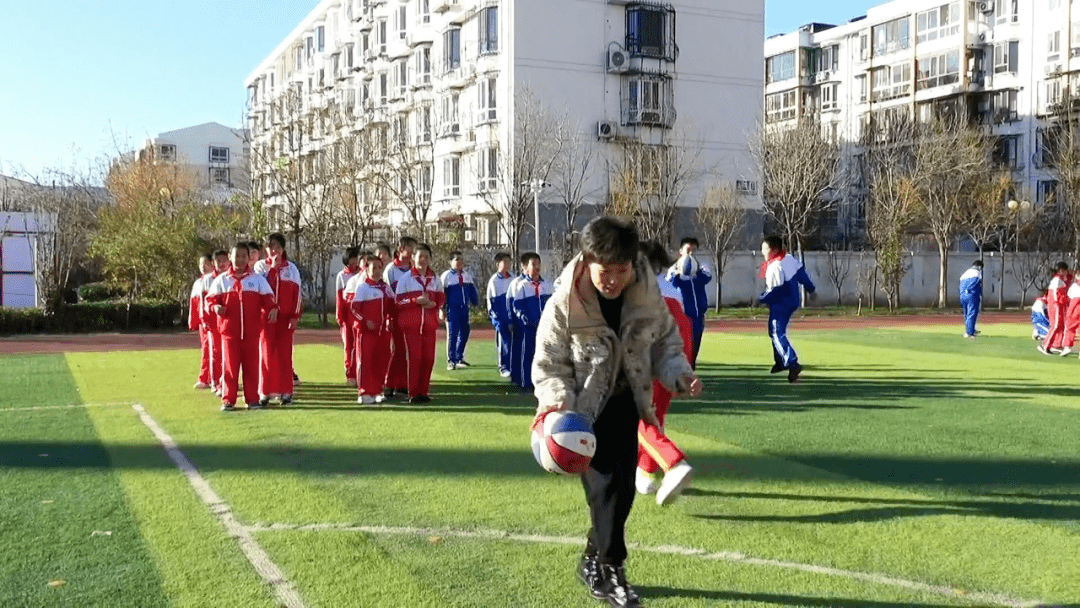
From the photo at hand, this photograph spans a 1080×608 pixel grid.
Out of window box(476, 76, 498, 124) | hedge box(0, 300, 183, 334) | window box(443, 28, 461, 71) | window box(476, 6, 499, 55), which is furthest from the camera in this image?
window box(443, 28, 461, 71)

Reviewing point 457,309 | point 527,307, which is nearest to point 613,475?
point 527,307

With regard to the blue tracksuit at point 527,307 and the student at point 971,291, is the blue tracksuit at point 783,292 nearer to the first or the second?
the blue tracksuit at point 527,307

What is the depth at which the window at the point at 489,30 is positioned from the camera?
141ft

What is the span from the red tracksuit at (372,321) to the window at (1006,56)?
2018 inches

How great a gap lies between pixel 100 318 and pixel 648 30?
2580 centimetres

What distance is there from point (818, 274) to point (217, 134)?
58270mm

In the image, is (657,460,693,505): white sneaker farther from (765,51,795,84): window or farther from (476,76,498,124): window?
(765,51,795,84): window

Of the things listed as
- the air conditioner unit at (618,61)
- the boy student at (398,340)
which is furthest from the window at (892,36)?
the boy student at (398,340)

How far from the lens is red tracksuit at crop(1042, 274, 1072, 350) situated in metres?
20.1

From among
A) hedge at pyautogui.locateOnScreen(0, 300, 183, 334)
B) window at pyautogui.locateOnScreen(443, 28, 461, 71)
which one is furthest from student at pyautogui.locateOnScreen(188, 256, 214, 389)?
window at pyautogui.locateOnScreen(443, 28, 461, 71)

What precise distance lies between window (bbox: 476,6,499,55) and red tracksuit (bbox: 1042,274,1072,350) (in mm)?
27346

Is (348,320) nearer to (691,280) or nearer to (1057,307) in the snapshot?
(691,280)

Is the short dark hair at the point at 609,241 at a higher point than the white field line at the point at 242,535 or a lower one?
higher

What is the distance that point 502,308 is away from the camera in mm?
15969
